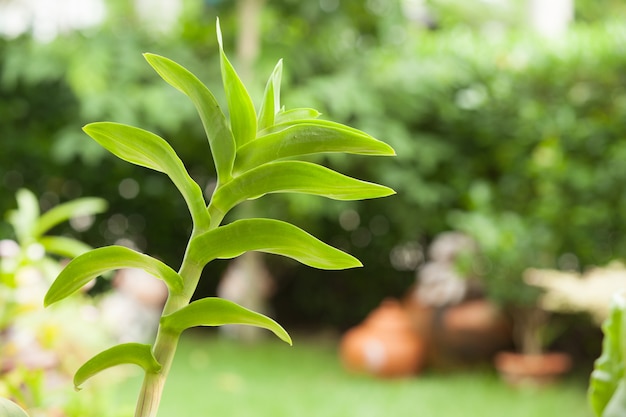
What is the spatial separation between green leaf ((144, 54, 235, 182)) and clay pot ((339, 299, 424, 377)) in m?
3.13

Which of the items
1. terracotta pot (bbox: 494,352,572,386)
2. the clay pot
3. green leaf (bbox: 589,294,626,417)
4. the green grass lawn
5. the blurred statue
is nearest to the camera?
green leaf (bbox: 589,294,626,417)

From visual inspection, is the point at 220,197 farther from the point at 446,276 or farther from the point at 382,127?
the point at 382,127

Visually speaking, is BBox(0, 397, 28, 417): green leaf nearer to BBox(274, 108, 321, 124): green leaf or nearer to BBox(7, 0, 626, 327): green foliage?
BBox(274, 108, 321, 124): green leaf

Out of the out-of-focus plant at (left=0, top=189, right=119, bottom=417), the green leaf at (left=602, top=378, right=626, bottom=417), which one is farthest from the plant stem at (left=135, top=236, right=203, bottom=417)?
the out-of-focus plant at (left=0, top=189, right=119, bottom=417)

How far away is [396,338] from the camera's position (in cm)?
356

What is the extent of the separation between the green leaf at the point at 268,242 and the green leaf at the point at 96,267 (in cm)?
2

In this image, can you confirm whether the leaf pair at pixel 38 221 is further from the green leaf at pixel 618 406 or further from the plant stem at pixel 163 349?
the green leaf at pixel 618 406

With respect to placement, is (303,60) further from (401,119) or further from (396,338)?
(396,338)

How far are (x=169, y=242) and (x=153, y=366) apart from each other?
4.39m

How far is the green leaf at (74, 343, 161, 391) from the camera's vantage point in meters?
0.42

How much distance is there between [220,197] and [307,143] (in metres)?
0.06

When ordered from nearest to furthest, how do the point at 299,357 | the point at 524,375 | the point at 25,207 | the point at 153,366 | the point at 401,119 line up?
the point at 153,366 < the point at 25,207 < the point at 524,375 < the point at 299,357 < the point at 401,119

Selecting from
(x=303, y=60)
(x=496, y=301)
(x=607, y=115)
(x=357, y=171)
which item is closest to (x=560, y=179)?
(x=607, y=115)

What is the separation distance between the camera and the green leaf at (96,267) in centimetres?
42
